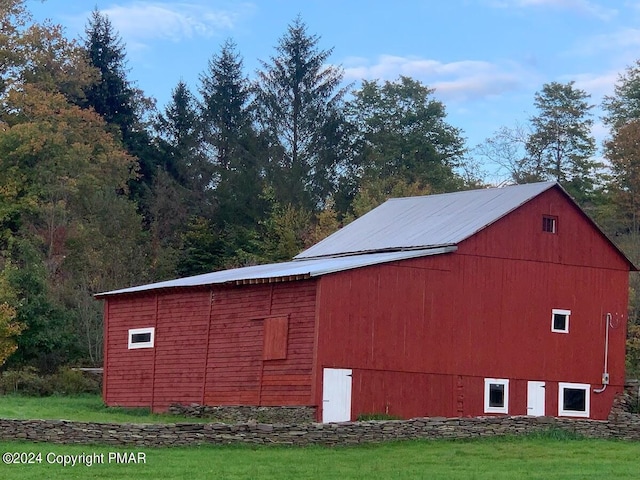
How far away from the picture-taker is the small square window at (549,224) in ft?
125

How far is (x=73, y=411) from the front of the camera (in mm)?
37250

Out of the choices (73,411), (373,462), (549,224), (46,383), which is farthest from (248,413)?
(46,383)

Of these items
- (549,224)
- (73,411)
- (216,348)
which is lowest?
(73,411)

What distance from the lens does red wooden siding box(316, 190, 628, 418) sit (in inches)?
1347

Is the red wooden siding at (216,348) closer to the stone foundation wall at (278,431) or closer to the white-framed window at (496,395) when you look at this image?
the stone foundation wall at (278,431)

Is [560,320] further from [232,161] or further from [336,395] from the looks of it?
[232,161]

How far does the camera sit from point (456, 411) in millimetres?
35500

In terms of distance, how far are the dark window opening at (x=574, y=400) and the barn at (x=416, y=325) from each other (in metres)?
0.04

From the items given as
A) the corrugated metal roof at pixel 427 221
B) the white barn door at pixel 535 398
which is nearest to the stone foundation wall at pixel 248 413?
the corrugated metal roof at pixel 427 221

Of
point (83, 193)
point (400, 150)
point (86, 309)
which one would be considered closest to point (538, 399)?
point (86, 309)

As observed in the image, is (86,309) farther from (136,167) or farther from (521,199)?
(136,167)

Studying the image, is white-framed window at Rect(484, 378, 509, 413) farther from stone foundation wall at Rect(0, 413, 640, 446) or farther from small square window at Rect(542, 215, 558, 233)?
small square window at Rect(542, 215, 558, 233)

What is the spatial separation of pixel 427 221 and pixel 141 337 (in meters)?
9.96

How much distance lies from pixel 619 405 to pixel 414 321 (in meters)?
7.75
